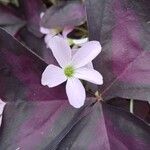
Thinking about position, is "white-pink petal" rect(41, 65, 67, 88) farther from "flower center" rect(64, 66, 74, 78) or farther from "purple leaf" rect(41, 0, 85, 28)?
"purple leaf" rect(41, 0, 85, 28)

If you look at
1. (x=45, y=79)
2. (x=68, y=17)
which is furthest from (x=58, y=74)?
(x=68, y=17)

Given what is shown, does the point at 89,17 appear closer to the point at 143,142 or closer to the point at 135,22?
the point at 135,22

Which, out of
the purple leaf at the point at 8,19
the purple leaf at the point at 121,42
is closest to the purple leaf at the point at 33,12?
the purple leaf at the point at 8,19

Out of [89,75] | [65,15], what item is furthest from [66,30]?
[89,75]

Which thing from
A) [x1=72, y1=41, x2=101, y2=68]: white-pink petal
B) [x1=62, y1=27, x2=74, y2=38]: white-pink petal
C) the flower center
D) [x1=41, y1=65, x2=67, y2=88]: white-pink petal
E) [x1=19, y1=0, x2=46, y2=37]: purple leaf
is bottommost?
[x1=62, y1=27, x2=74, y2=38]: white-pink petal

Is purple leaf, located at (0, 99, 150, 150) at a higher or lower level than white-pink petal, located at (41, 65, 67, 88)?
lower

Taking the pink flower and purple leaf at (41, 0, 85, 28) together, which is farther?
purple leaf at (41, 0, 85, 28)

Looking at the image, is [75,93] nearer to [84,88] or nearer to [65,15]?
[84,88]

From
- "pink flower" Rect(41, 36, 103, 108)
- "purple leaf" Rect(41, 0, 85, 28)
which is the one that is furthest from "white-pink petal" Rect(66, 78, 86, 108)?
"purple leaf" Rect(41, 0, 85, 28)

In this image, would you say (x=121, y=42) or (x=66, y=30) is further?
(x=66, y=30)
